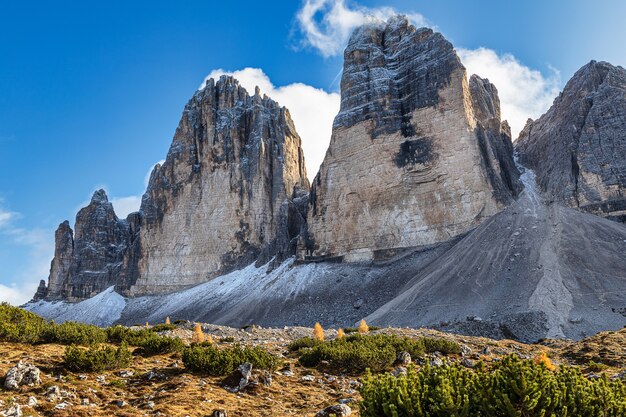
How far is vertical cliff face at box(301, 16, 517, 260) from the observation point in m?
74.0

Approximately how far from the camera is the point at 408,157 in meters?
80.4

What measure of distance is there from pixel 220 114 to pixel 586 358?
4486 inches

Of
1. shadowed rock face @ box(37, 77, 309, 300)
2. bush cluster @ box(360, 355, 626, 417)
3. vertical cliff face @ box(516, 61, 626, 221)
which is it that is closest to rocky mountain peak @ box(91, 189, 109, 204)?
shadowed rock face @ box(37, 77, 309, 300)

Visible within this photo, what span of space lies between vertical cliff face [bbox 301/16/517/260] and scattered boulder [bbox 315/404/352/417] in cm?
6599

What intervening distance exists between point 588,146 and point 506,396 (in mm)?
80174

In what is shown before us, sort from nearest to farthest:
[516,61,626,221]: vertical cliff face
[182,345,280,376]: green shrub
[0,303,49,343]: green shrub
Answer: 1. [182,345,280,376]: green shrub
2. [0,303,49,343]: green shrub
3. [516,61,626,221]: vertical cliff face

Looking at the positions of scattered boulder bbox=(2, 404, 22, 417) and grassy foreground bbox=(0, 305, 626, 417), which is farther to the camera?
scattered boulder bbox=(2, 404, 22, 417)

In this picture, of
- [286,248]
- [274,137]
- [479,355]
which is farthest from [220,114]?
[479,355]

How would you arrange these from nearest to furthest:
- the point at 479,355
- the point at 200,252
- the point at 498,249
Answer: the point at 479,355 < the point at 498,249 < the point at 200,252

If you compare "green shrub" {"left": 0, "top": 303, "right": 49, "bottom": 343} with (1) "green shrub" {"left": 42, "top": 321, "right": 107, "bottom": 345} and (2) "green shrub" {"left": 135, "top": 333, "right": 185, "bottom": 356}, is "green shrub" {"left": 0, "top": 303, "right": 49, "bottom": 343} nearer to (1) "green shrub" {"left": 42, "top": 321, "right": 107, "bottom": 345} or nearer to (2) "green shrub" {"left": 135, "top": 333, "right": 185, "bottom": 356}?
(1) "green shrub" {"left": 42, "top": 321, "right": 107, "bottom": 345}

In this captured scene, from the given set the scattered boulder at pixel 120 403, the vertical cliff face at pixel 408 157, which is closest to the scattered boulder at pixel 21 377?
the scattered boulder at pixel 120 403

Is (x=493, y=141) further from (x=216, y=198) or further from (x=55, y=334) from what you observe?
(x=55, y=334)

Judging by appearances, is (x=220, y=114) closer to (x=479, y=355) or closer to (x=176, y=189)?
A: (x=176, y=189)

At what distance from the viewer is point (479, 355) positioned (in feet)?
54.2
